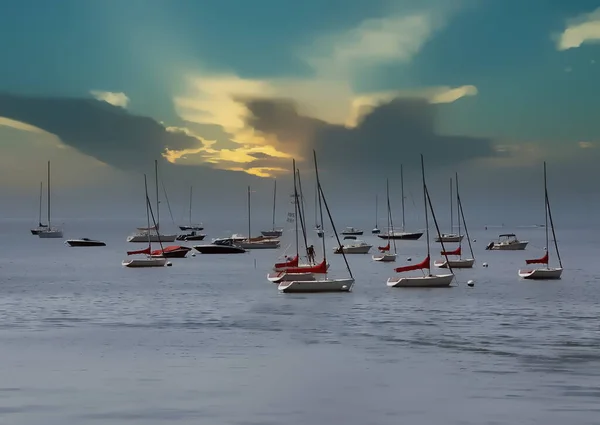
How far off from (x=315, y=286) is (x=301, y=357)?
31.4 metres

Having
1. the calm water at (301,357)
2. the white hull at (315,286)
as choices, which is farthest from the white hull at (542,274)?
the white hull at (315,286)

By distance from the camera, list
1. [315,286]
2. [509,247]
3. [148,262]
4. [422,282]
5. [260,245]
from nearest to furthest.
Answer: [315,286] → [422,282] → [148,262] → [509,247] → [260,245]

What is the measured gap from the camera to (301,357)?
38281mm

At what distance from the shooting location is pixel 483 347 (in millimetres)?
40781

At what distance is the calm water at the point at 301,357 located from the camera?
27.0 meters

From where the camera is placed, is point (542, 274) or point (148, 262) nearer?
point (542, 274)

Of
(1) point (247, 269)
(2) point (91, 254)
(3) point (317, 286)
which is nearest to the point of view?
(3) point (317, 286)

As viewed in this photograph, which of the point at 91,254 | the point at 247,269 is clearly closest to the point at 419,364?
the point at 247,269

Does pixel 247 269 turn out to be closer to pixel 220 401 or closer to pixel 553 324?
pixel 553 324

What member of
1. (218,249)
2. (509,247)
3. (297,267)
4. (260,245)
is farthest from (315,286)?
(509,247)

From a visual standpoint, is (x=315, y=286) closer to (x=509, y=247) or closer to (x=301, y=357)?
(x=301, y=357)

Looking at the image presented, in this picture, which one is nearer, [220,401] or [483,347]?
[220,401]

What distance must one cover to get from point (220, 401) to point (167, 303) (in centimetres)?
3774

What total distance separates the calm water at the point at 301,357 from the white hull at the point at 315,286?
1.25 metres
